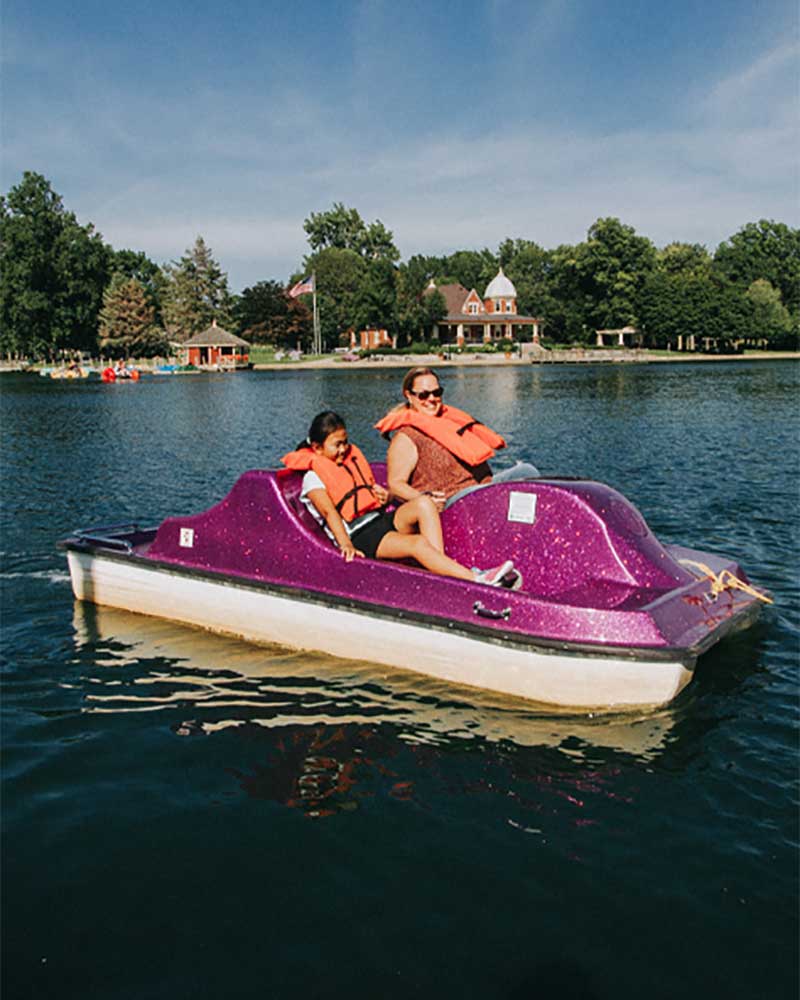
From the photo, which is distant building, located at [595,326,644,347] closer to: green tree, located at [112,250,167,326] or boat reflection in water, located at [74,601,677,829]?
green tree, located at [112,250,167,326]

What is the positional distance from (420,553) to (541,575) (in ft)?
2.89

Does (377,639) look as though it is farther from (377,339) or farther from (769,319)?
(769,319)

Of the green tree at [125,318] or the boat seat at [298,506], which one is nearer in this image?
the boat seat at [298,506]

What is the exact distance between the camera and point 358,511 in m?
6.94

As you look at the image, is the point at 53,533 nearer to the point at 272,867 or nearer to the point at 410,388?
the point at 410,388

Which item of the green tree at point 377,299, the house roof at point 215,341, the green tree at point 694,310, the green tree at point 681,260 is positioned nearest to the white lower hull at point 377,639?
the house roof at point 215,341

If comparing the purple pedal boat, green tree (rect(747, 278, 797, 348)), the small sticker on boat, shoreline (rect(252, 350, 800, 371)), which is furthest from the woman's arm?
green tree (rect(747, 278, 797, 348))

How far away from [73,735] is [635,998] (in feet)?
13.2

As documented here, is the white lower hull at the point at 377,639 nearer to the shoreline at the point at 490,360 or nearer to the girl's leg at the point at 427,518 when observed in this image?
the girl's leg at the point at 427,518

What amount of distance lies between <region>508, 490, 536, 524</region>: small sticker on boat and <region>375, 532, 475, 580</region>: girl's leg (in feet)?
1.70

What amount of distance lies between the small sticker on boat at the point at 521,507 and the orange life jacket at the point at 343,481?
1.25 m

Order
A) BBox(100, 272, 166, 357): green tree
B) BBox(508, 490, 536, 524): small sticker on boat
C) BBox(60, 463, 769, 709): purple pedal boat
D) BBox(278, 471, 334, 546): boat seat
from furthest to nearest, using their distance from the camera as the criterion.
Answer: BBox(100, 272, 166, 357): green tree
BBox(278, 471, 334, 546): boat seat
BBox(508, 490, 536, 524): small sticker on boat
BBox(60, 463, 769, 709): purple pedal boat

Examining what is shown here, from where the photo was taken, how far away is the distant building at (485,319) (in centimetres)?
10356

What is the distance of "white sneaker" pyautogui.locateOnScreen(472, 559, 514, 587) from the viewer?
6.02 m
